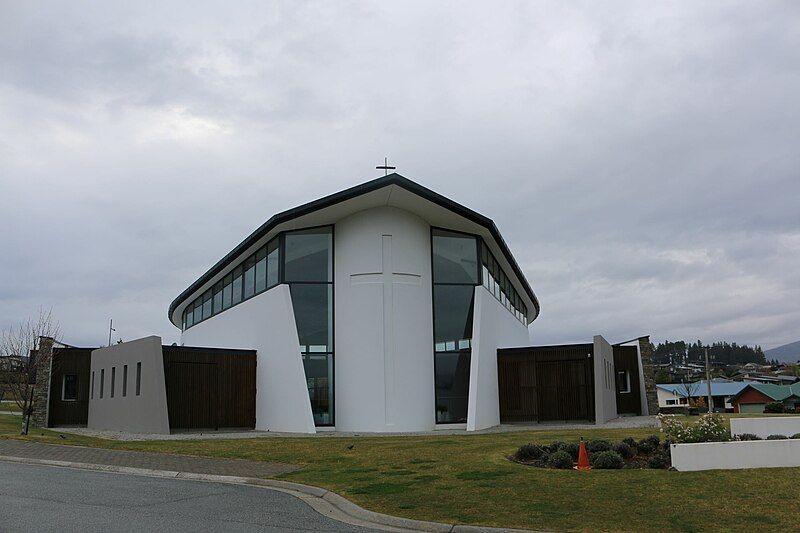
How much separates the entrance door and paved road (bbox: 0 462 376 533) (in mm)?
13348

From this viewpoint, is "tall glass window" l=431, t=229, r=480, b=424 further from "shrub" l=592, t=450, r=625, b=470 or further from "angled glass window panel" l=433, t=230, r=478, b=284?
"shrub" l=592, t=450, r=625, b=470

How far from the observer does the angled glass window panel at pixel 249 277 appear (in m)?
32.0

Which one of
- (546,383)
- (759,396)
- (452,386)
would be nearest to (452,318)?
(452,386)

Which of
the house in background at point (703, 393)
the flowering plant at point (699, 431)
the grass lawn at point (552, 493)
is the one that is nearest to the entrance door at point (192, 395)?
the grass lawn at point (552, 493)

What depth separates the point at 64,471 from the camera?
15.6m

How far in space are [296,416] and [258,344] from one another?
13.2 ft

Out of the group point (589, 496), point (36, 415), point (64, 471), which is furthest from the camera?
point (36, 415)

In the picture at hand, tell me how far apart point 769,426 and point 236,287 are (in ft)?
79.3

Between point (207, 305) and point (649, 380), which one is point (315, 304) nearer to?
point (207, 305)

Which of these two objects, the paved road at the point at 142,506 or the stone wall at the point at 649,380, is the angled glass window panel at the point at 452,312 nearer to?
the stone wall at the point at 649,380

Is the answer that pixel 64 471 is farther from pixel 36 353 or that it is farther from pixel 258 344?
pixel 36 353

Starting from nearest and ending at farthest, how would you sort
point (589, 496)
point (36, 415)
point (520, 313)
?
point (589, 496) → point (36, 415) → point (520, 313)

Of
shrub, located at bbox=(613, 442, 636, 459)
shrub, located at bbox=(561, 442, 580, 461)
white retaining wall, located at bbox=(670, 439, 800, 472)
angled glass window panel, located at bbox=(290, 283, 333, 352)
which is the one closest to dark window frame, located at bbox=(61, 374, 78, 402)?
angled glass window panel, located at bbox=(290, 283, 333, 352)

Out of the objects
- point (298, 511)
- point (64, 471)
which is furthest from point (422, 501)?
point (64, 471)
